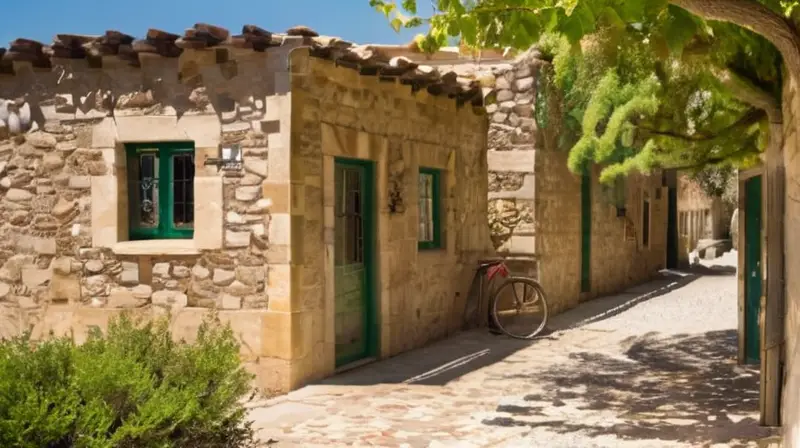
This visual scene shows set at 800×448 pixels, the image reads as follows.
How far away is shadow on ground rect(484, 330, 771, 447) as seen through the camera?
6.27 meters

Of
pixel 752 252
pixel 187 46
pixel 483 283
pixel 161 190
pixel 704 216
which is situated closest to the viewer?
pixel 187 46

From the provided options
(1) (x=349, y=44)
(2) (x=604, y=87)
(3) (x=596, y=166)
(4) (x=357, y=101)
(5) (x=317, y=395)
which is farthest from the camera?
(3) (x=596, y=166)

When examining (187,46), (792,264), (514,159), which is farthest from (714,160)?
(187,46)

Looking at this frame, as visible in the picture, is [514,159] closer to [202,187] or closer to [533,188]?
[533,188]

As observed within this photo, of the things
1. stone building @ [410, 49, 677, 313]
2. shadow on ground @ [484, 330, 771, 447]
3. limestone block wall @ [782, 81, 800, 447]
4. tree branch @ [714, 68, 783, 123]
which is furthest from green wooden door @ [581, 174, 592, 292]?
limestone block wall @ [782, 81, 800, 447]

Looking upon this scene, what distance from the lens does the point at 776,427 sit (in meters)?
6.06

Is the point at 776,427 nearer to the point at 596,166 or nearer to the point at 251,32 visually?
the point at 251,32

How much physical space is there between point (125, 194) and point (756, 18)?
567 cm

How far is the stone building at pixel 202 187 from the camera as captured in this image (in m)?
7.55

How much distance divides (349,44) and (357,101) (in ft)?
2.56

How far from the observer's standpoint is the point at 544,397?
294 inches

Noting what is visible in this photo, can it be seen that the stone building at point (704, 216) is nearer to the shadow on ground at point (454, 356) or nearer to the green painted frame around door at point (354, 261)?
the shadow on ground at point (454, 356)

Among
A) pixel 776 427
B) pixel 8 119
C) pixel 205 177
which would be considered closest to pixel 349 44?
pixel 205 177

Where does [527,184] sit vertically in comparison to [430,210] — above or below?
above
